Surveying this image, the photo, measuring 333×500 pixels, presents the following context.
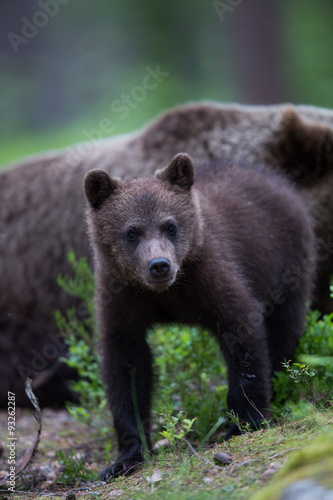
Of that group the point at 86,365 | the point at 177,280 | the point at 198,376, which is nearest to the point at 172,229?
the point at 177,280

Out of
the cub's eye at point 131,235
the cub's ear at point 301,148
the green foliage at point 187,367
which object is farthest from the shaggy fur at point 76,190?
the cub's eye at point 131,235

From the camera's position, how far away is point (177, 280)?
4.86 metres

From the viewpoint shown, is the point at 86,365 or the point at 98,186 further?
the point at 86,365

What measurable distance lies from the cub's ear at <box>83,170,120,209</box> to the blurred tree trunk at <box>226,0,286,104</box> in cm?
1199

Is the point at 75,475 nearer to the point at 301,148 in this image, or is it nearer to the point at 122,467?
the point at 122,467

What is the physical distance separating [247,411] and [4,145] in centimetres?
1960

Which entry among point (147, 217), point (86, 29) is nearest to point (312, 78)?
point (86, 29)

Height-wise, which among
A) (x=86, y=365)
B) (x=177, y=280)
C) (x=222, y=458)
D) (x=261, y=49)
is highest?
(x=261, y=49)

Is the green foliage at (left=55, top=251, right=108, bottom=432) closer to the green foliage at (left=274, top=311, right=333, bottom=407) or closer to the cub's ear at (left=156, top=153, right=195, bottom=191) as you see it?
the green foliage at (left=274, top=311, right=333, bottom=407)

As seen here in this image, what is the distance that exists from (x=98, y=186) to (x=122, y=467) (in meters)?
2.01

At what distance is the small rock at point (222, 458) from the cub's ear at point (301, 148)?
13.2 feet

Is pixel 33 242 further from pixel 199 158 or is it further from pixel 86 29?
pixel 86 29

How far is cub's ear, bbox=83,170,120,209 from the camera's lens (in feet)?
15.8

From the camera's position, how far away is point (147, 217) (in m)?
4.63
